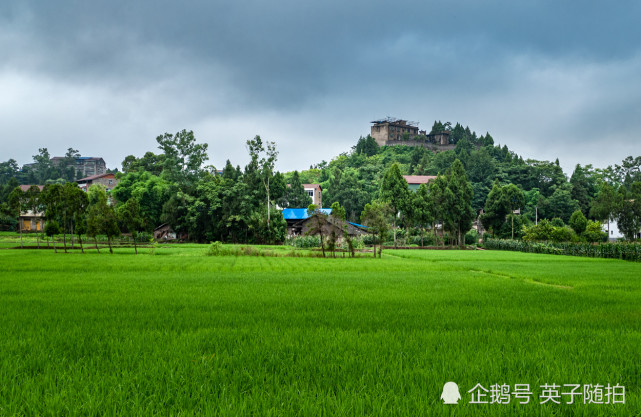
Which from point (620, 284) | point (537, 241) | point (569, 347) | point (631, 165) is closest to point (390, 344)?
point (569, 347)

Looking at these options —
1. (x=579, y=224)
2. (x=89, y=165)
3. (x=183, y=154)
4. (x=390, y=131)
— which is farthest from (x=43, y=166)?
(x=579, y=224)

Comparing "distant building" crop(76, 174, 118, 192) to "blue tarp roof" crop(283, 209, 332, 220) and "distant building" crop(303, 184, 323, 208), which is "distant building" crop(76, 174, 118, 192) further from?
"blue tarp roof" crop(283, 209, 332, 220)

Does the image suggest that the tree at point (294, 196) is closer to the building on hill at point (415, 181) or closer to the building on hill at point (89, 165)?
the building on hill at point (415, 181)

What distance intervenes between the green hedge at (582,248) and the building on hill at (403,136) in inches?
3382

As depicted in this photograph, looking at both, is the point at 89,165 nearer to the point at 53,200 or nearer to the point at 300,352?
the point at 53,200

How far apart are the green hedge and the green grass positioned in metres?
30.0

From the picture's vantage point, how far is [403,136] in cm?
13838

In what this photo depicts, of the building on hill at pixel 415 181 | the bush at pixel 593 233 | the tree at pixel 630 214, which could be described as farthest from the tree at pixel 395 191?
the building on hill at pixel 415 181

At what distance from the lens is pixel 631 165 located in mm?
88688

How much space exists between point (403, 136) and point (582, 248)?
101607 mm

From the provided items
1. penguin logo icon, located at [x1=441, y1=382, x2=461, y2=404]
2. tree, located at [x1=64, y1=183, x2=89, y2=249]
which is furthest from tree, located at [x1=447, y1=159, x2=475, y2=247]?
penguin logo icon, located at [x1=441, y1=382, x2=461, y2=404]

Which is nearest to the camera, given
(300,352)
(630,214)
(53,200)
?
(300,352)

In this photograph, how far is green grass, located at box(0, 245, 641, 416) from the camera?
3742mm

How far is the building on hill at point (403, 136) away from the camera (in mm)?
137125
